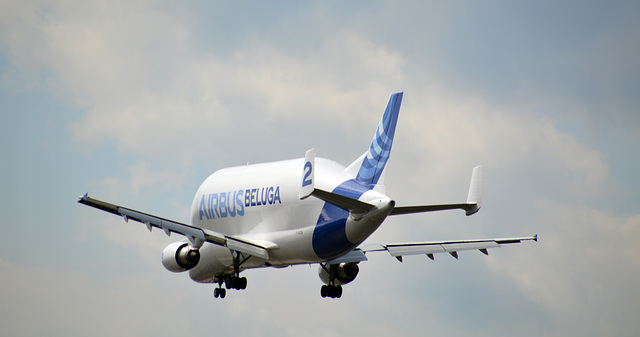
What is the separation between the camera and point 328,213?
1720 inches

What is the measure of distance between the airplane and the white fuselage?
0.16 feet

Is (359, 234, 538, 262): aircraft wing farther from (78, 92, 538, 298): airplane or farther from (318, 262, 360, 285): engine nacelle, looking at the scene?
(318, 262, 360, 285): engine nacelle

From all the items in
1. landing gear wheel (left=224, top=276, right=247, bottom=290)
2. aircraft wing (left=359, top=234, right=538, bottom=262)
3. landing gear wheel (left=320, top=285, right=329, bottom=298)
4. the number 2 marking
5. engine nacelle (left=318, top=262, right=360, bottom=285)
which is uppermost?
aircraft wing (left=359, top=234, right=538, bottom=262)

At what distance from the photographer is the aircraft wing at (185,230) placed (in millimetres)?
41531

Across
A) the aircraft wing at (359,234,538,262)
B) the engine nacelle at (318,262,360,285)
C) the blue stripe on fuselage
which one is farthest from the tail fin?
the engine nacelle at (318,262,360,285)

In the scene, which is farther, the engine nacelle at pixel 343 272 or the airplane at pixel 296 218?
the engine nacelle at pixel 343 272

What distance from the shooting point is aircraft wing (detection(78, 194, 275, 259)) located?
41531mm

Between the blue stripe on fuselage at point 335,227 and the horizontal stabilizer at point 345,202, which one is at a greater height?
the blue stripe on fuselage at point 335,227

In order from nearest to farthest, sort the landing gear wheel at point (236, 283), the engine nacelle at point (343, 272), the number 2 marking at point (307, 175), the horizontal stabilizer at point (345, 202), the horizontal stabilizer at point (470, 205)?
the number 2 marking at point (307, 175), the horizontal stabilizer at point (345, 202), the horizontal stabilizer at point (470, 205), the landing gear wheel at point (236, 283), the engine nacelle at point (343, 272)

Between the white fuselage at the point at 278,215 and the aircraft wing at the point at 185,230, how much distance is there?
69 centimetres

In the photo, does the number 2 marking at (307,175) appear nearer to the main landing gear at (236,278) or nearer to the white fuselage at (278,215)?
the white fuselage at (278,215)

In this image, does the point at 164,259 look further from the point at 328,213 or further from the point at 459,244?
the point at 459,244

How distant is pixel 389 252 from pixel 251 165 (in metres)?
9.19

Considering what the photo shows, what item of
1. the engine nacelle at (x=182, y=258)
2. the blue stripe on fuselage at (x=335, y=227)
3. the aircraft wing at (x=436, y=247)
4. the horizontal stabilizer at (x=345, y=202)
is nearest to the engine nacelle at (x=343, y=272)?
the aircraft wing at (x=436, y=247)
